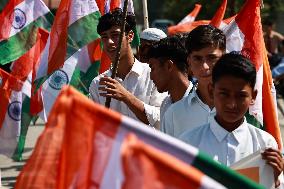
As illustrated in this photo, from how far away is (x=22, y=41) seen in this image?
338 inches

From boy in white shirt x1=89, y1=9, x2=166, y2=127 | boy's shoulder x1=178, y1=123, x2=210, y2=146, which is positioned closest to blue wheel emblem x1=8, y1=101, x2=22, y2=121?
boy in white shirt x1=89, y1=9, x2=166, y2=127

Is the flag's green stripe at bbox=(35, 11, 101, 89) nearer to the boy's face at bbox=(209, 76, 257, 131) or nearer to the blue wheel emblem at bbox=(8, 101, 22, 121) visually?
the blue wheel emblem at bbox=(8, 101, 22, 121)

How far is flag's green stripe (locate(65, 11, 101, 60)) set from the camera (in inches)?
276

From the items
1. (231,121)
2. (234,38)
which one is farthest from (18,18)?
(231,121)

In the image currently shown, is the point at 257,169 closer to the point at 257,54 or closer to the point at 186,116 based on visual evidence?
the point at 186,116

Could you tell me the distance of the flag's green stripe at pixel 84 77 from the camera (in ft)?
23.0

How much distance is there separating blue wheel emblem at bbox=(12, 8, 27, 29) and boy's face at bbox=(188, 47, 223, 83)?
14.0 ft

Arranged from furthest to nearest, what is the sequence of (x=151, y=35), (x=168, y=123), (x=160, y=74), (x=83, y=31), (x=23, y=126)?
(x=23, y=126)
(x=151, y=35)
(x=83, y=31)
(x=160, y=74)
(x=168, y=123)

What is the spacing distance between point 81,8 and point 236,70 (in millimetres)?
3619

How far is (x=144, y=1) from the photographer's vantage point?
754 centimetres

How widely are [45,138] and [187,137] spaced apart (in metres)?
1.15

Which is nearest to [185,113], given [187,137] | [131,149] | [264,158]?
[187,137]

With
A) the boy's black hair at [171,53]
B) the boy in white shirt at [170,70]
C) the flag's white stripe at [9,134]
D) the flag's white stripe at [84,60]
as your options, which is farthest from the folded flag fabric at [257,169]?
the flag's white stripe at [9,134]

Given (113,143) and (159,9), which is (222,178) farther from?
(159,9)
